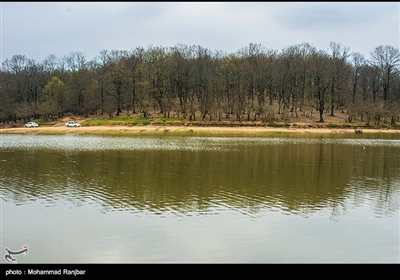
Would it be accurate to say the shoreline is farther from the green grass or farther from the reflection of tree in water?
the reflection of tree in water

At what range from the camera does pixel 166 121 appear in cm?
7444

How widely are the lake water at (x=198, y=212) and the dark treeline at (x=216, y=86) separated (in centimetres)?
5032

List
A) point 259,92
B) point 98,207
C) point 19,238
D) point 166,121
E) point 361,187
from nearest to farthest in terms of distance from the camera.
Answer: point 19,238, point 98,207, point 361,187, point 166,121, point 259,92

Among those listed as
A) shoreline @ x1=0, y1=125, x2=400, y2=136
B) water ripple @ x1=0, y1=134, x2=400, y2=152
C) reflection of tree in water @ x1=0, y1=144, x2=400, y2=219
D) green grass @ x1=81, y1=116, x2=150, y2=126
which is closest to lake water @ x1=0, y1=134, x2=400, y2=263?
reflection of tree in water @ x1=0, y1=144, x2=400, y2=219

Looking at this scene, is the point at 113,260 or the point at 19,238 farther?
the point at 19,238

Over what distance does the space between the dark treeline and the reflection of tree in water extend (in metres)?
44.5

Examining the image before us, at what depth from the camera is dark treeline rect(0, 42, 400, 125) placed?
78.7 m

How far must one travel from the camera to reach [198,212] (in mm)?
15859

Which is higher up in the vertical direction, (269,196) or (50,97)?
(50,97)

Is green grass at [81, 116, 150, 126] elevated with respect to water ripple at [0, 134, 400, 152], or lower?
elevated

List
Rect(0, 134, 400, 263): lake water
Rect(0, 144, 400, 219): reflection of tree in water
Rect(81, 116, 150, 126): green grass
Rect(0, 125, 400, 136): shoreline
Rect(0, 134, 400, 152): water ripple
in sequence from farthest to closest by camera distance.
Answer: Rect(81, 116, 150, 126): green grass
Rect(0, 125, 400, 136): shoreline
Rect(0, 134, 400, 152): water ripple
Rect(0, 144, 400, 219): reflection of tree in water
Rect(0, 134, 400, 263): lake water
